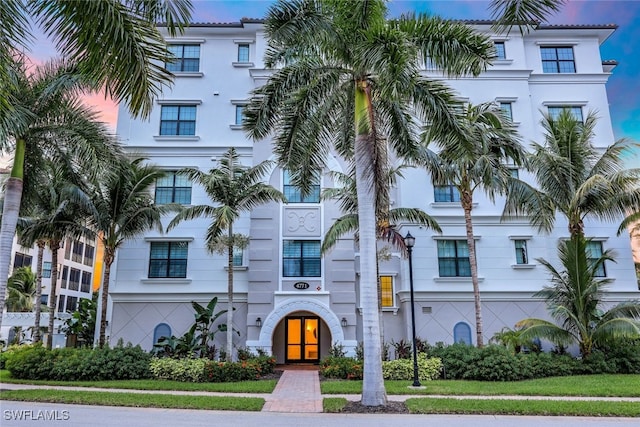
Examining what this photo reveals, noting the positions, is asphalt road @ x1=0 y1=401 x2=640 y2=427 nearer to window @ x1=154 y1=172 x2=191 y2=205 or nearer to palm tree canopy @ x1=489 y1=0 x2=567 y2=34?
palm tree canopy @ x1=489 y1=0 x2=567 y2=34

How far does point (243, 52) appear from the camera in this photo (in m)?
23.3

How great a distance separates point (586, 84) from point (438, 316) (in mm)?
14638

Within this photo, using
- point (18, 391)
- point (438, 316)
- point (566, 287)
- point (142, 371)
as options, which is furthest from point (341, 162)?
point (18, 391)

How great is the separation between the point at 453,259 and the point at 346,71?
484 inches

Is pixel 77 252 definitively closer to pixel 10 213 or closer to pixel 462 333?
pixel 10 213

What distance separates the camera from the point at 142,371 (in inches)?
598

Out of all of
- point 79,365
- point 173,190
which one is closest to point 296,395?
point 79,365

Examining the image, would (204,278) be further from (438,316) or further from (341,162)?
(438,316)

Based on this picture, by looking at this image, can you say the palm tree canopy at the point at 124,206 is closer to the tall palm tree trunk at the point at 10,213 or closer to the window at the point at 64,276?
the tall palm tree trunk at the point at 10,213

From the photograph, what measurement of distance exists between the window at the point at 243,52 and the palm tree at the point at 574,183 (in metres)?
15.1

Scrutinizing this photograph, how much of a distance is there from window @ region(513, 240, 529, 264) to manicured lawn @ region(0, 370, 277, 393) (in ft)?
43.0

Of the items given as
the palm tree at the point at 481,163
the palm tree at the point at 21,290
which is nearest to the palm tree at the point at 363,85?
the palm tree at the point at 481,163

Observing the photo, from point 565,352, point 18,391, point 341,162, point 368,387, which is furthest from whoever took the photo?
point 341,162

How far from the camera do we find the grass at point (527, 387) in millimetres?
11953
